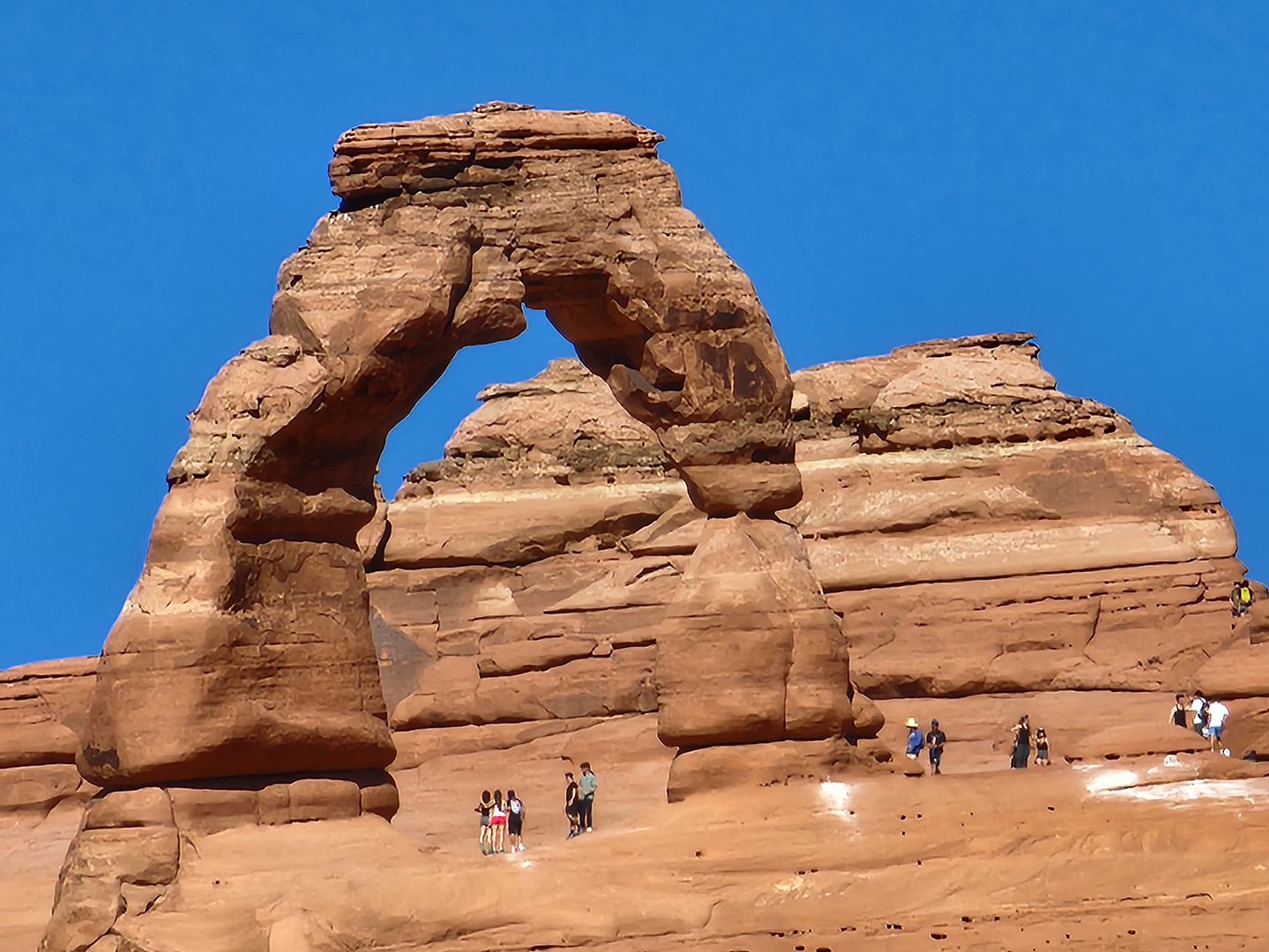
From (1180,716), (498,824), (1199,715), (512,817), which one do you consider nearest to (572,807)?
(512,817)

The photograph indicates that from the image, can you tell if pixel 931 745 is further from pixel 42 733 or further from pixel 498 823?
pixel 42 733

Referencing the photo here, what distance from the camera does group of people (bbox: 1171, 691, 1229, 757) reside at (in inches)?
1093

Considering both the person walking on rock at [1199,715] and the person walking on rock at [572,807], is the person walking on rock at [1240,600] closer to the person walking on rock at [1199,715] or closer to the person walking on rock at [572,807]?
the person walking on rock at [1199,715]

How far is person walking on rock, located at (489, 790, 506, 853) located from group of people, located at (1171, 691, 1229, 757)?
9.08 m

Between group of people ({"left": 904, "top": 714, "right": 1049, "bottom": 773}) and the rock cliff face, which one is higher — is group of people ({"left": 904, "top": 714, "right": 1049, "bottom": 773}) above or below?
below

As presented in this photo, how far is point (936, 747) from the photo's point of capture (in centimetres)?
3012

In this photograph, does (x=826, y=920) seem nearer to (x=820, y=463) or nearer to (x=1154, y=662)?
(x=1154, y=662)

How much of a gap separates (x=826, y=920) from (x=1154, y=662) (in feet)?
55.6

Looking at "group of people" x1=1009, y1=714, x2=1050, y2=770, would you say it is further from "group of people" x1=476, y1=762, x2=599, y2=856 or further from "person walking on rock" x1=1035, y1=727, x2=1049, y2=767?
"group of people" x1=476, y1=762, x2=599, y2=856

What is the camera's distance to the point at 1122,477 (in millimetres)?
40094

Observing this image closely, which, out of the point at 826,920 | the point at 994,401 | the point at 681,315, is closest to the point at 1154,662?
the point at 994,401

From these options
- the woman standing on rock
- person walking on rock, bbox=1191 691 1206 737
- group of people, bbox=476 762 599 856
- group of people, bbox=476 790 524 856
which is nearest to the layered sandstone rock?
group of people, bbox=476 762 599 856

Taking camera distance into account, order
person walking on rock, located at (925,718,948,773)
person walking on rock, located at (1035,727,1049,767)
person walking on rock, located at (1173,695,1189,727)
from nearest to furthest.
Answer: person walking on rock, located at (1035,727,1049,767) → person walking on rock, located at (925,718,948,773) → person walking on rock, located at (1173,695,1189,727)

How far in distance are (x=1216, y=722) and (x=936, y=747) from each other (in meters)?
4.17
